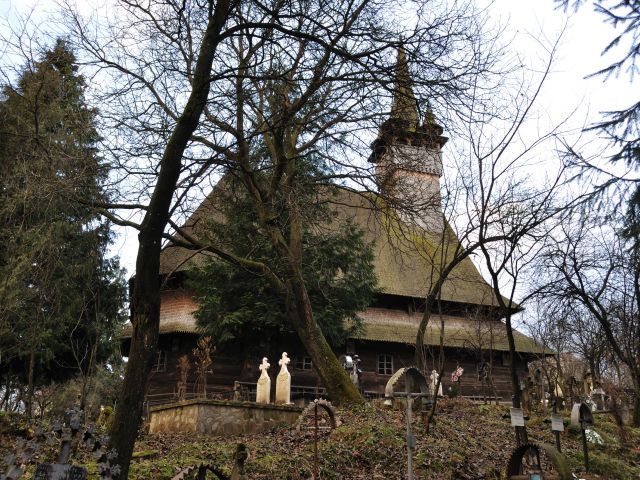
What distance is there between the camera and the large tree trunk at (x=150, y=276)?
20.0 ft

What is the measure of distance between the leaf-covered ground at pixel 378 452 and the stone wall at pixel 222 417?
1.51 feet

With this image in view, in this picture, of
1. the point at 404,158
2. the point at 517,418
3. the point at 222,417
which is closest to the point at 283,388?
the point at 222,417

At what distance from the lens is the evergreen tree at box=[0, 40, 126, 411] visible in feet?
27.8

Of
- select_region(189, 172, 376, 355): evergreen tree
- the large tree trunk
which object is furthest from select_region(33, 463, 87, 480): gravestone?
select_region(189, 172, 376, 355): evergreen tree

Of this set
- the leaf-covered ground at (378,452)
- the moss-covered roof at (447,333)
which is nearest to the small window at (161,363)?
the moss-covered roof at (447,333)

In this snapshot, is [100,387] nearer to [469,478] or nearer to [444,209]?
[444,209]

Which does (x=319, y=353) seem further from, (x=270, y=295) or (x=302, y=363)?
(x=302, y=363)

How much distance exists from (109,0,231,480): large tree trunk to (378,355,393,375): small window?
64.2 feet

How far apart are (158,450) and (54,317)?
29.0ft

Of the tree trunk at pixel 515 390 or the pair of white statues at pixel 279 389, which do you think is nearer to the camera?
the tree trunk at pixel 515 390

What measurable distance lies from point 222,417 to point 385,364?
12.9 meters

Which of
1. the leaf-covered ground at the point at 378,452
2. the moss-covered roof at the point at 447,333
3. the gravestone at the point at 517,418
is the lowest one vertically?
the leaf-covered ground at the point at 378,452

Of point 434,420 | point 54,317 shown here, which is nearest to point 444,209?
point 434,420

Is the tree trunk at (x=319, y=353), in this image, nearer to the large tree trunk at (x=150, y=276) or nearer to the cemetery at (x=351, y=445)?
the cemetery at (x=351, y=445)
